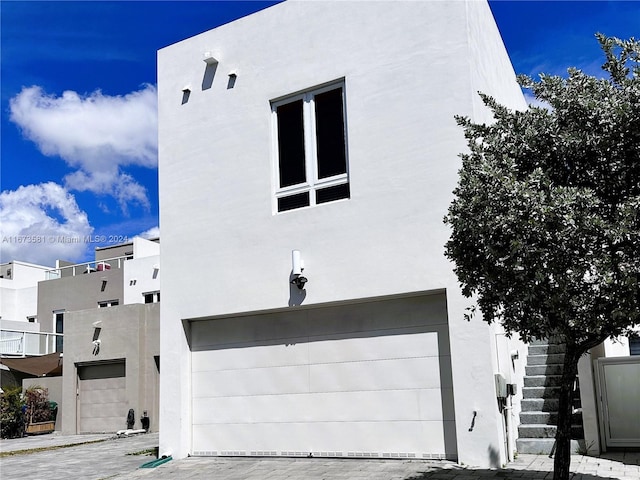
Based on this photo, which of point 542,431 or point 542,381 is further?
point 542,381

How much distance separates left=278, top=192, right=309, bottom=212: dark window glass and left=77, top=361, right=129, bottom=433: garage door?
401 inches

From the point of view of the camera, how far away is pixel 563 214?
5473 mm

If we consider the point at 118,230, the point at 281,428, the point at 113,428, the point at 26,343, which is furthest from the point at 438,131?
the point at 118,230

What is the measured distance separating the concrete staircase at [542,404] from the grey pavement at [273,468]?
0.99 feet

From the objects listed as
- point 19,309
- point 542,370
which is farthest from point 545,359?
point 19,309

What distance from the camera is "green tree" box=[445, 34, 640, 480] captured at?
5473mm

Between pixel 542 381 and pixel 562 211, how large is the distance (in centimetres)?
640

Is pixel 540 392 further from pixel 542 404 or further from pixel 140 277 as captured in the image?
pixel 140 277

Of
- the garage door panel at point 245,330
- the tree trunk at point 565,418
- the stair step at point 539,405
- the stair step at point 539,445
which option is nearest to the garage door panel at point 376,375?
the garage door panel at point 245,330

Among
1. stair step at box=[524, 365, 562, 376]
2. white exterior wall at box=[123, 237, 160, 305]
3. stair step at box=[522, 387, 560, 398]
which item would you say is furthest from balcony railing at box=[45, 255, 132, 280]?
stair step at box=[522, 387, 560, 398]

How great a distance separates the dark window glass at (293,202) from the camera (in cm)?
1112

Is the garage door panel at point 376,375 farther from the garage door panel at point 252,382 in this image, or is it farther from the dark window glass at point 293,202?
the dark window glass at point 293,202

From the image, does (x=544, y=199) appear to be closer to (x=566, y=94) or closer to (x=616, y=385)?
(x=566, y=94)

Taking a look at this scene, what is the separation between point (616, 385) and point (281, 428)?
5391 millimetres
